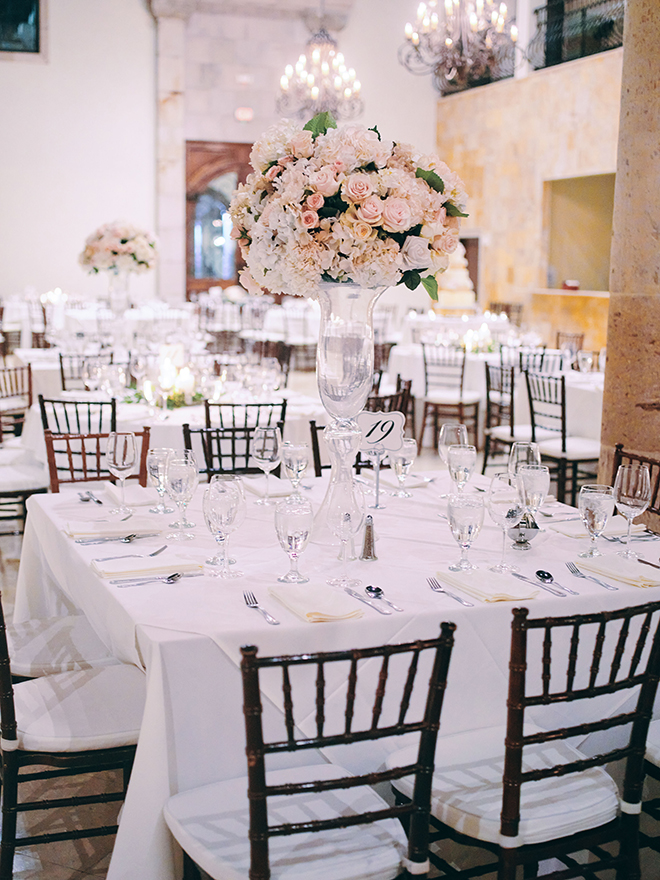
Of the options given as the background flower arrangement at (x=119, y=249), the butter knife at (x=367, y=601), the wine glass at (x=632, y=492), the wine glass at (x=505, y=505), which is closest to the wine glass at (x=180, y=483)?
the butter knife at (x=367, y=601)

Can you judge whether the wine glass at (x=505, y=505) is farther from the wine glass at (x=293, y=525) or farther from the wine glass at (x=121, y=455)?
the wine glass at (x=121, y=455)

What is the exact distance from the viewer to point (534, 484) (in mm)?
2744

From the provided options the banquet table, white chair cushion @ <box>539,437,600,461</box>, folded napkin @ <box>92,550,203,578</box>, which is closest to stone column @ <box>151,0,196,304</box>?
white chair cushion @ <box>539,437,600,461</box>

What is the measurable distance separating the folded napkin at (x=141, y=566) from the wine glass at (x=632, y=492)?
1.22m

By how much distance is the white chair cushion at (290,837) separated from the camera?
1763mm

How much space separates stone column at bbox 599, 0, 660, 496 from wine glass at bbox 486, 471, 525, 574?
140 cm

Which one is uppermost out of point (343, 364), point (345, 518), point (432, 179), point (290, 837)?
point (432, 179)

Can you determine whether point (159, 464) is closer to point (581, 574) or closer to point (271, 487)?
point (271, 487)

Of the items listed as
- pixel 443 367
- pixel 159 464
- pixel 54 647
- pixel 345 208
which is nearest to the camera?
pixel 345 208

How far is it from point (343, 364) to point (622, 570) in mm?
946

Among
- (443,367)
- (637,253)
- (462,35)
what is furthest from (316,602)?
(462,35)

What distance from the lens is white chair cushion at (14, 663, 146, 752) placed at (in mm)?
2232

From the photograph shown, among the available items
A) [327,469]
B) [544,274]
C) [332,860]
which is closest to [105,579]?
[332,860]

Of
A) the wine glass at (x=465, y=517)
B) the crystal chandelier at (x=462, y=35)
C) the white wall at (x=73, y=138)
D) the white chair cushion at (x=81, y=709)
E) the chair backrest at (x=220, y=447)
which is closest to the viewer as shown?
the white chair cushion at (x=81, y=709)
